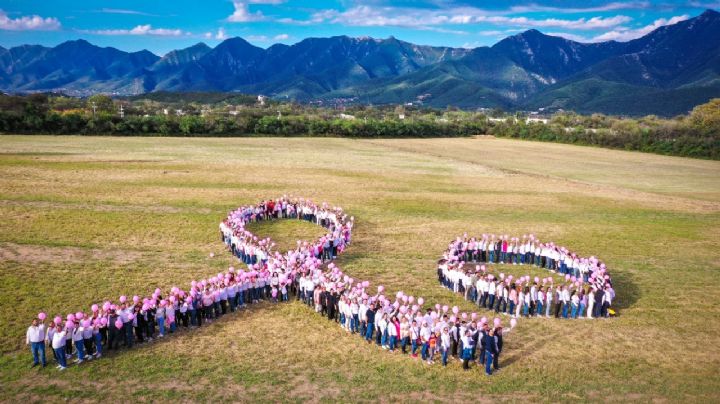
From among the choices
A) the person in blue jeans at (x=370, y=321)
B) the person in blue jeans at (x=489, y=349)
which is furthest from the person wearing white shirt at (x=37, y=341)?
the person in blue jeans at (x=489, y=349)

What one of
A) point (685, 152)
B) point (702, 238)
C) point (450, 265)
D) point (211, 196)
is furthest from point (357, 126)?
point (450, 265)

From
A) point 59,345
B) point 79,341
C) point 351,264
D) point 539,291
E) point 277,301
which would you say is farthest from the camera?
point 351,264

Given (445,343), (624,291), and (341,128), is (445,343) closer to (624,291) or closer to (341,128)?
(624,291)

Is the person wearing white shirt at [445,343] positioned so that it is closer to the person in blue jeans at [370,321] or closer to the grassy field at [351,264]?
the grassy field at [351,264]

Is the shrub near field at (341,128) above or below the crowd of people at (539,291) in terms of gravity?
above

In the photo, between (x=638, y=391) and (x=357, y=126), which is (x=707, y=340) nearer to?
(x=638, y=391)

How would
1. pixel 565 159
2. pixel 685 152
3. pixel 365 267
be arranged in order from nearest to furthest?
1. pixel 365 267
2. pixel 565 159
3. pixel 685 152

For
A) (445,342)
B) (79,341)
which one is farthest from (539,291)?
(79,341)
